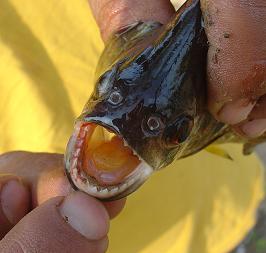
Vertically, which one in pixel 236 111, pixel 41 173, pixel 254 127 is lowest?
pixel 254 127

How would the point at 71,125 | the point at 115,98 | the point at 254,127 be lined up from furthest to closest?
the point at 71,125
the point at 254,127
the point at 115,98

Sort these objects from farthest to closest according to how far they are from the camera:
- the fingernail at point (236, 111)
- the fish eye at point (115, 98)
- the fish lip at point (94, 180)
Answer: the fingernail at point (236, 111)
the fish eye at point (115, 98)
the fish lip at point (94, 180)

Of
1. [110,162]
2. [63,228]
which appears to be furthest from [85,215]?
[110,162]

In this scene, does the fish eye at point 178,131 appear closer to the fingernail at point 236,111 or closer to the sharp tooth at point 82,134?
the fingernail at point 236,111

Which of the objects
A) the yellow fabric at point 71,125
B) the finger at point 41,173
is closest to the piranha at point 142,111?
the finger at point 41,173

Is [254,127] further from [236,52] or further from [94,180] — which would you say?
[94,180]

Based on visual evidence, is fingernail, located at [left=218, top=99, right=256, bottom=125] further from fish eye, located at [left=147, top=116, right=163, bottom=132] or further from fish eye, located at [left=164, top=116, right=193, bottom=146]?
fish eye, located at [left=147, top=116, right=163, bottom=132]

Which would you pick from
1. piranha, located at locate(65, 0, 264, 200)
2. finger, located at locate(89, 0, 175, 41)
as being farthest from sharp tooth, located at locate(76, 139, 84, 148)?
finger, located at locate(89, 0, 175, 41)
